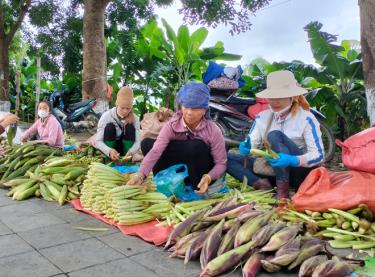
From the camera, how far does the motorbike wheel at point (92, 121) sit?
1074 cm

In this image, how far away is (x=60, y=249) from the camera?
290cm

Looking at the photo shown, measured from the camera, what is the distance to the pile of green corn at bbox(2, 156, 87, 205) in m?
4.30

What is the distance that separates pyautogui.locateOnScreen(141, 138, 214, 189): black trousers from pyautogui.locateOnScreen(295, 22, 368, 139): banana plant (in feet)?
11.2

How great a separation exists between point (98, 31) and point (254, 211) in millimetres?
7798

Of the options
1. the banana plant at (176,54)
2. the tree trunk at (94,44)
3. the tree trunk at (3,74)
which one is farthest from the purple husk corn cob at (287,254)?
the tree trunk at (3,74)

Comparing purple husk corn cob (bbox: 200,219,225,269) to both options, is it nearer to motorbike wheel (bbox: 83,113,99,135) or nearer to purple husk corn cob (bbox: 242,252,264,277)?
purple husk corn cob (bbox: 242,252,264,277)

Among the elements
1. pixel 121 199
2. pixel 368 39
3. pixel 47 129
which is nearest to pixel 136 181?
pixel 121 199

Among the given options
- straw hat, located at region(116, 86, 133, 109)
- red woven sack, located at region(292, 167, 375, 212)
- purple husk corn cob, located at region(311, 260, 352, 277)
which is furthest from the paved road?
straw hat, located at region(116, 86, 133, 109)

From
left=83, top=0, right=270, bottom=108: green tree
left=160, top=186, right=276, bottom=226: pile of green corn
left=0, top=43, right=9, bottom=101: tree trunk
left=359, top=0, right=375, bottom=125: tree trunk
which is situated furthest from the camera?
left=0, top=43, right=9, bottom=101: tree trunk

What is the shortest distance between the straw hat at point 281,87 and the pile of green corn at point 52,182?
211 cm

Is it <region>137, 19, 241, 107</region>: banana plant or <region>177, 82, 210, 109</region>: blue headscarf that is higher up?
<region>137, 19, 241, 107</region>: banana plant

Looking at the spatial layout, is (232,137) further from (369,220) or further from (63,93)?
(63,93)

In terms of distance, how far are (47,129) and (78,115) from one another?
5324 mm

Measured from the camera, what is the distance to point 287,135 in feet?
13.1
